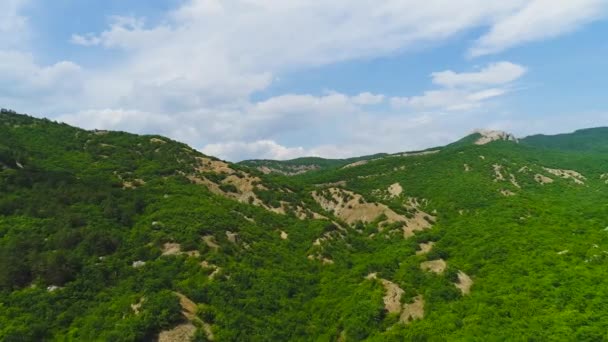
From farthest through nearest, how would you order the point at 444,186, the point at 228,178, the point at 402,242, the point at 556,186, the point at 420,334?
1. the point at 556,186
2. the point at 444,186
3. the point at 228,178
4. the point at 402,242
5. the point at 420,334

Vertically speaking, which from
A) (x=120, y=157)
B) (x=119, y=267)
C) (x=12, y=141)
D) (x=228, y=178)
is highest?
(x=12, y=141)

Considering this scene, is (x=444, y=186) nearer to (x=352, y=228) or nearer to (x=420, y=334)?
(x=352, y=228)

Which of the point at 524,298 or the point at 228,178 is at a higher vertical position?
the point at 228,178

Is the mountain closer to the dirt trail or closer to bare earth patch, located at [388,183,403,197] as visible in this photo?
the dirt trail

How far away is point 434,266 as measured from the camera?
55.6m

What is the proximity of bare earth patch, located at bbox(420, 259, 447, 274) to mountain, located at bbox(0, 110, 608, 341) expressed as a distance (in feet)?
1.75

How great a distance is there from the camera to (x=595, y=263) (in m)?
47.4

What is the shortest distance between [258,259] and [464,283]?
29.0 metres

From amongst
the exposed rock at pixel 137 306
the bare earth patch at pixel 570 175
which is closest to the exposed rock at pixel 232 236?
the exposed rock at pixel 137 306

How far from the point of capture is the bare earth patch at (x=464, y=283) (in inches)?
1928

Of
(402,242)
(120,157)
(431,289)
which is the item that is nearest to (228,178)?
(120,157)

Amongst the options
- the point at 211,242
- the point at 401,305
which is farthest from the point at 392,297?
the point at 211,242

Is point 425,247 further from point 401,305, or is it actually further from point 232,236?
point 232,236

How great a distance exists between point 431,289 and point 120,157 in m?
82.5
